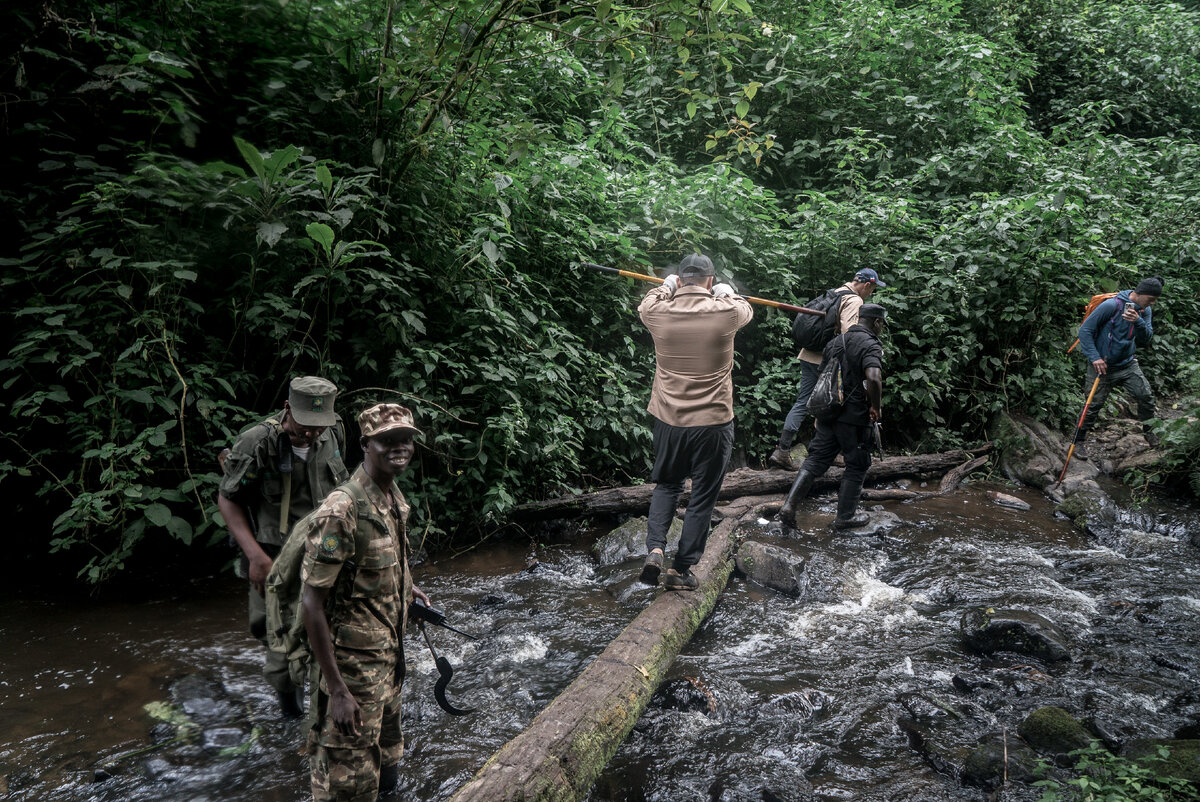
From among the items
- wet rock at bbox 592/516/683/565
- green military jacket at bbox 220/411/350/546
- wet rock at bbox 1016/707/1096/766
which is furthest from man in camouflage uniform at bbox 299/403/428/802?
wet rock at bbox 592/516/683/565

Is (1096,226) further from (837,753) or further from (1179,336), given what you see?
(837,753)

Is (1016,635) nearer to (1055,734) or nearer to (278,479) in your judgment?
(1055,734)

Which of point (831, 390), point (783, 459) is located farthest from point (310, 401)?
point (783, 459)

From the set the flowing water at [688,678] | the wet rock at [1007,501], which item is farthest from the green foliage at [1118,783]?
the wet rock at [1007,501]

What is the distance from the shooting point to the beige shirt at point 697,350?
4.72 metres

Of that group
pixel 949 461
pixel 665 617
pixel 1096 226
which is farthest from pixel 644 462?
pixel 1096 226

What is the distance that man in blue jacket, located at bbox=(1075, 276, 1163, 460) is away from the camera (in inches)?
324

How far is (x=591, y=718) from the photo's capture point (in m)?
3.28

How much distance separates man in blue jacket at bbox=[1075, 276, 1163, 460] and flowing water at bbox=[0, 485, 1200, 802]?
2.92 meters

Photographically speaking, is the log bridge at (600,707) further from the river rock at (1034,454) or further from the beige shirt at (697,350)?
the river rock at (1034,454)

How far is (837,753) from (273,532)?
3.29 meters

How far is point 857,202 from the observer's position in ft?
32.0

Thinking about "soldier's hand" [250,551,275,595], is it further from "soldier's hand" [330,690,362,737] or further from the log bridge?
the log bridge

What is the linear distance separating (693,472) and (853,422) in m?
2.47
